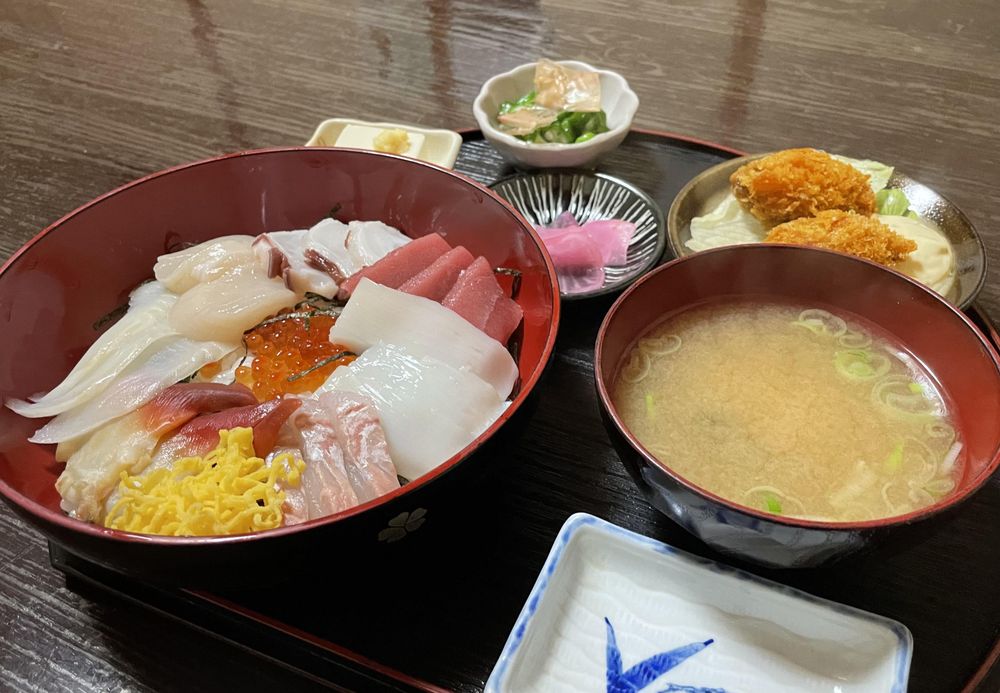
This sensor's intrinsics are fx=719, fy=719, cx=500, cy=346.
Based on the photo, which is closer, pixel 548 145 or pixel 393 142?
pixel 548 145

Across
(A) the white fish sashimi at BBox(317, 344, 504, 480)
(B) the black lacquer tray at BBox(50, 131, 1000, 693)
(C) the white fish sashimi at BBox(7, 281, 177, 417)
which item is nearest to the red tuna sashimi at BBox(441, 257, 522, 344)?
(A) the white fish sashimi at BBox(317, 344, 504, 480)

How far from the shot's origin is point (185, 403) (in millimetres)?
1047

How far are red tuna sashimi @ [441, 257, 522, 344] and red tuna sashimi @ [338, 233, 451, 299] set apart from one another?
0.29 feet

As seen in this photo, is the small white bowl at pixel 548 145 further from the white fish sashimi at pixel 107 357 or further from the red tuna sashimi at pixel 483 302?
the white fish sashimi at pixel 107 357

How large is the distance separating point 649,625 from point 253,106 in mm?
1984

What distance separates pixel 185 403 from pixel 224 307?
212mm

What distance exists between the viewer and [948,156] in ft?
5.96

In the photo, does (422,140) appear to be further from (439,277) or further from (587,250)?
(439,277)

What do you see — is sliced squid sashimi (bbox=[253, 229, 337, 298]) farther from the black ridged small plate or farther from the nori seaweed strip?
the black ridged small plate

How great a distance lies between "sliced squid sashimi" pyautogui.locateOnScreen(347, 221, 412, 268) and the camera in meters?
1.34

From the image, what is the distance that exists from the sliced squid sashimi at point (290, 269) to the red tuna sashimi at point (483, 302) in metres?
0.23

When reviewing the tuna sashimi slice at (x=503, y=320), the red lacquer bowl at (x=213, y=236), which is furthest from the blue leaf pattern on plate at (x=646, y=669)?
the tuna sashimi slice at (x=503, y=320)

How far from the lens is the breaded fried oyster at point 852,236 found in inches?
53.2

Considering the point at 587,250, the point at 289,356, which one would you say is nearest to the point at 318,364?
the point at 289,356
